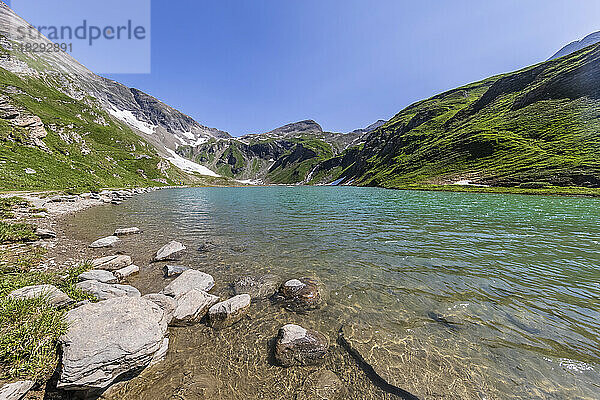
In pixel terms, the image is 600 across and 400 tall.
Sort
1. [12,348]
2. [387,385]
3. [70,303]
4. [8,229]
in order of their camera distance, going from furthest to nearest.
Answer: [8,229]
[70,303]
[387,385]
[12,348]

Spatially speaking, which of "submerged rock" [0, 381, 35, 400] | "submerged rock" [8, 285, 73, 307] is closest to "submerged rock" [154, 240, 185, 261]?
"submerged rock" [8, 285, 73, 307]

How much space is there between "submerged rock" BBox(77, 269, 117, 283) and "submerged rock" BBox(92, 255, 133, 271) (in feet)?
4.96

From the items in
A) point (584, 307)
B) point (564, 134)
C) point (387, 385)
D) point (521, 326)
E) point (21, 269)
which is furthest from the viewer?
point (564, 134)

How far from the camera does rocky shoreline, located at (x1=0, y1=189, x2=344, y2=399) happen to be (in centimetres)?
527

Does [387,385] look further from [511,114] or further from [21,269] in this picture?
[511,114]

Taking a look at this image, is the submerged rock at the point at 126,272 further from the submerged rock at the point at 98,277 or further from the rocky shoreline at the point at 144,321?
the submerged rock at the point at 98,277

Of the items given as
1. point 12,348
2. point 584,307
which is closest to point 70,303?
point 12,348

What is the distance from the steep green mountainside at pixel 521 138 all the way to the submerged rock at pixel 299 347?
9642 centimetres

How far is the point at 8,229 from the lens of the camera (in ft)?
51.3

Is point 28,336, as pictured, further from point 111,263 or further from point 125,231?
point 125,231

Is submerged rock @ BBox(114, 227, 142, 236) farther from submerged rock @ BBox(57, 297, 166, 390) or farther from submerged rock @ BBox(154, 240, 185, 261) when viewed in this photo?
submerged rock @ BBox(57, 297, 166, 390)

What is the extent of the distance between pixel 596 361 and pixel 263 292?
1102 cm

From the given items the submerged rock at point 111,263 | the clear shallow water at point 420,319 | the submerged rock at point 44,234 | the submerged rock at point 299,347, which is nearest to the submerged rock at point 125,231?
the clear shallow water at point 420,319

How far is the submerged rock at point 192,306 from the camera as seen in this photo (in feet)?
27.8
